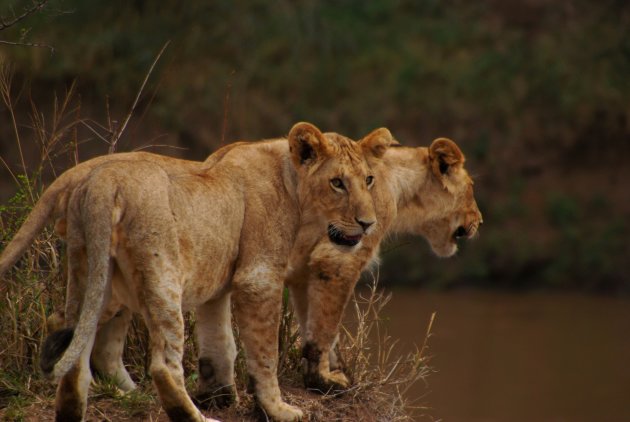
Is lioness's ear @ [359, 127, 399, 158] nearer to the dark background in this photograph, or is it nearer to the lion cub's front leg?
the lion cub's front leg

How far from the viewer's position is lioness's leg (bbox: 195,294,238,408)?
527 cm

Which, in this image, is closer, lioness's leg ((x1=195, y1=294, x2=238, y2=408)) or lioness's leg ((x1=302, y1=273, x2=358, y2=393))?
lioness's leg ((x1=195, y1=294, x2=238, y2=408))

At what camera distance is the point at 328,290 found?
5828 mm

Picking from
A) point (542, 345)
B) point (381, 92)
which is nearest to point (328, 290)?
point (542, 345)

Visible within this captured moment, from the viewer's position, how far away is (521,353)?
1281 cm

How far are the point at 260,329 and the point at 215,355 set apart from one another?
373 mm

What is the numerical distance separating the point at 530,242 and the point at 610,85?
2569 mm

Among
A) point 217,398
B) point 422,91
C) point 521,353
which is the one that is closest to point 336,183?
point 217,398

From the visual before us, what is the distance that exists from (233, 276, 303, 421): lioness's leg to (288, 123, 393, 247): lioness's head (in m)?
0.36

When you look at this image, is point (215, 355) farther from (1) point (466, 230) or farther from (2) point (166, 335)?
(1) point (466, 230)

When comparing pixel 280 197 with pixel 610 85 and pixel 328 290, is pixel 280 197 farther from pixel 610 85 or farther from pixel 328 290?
pixel 610 85

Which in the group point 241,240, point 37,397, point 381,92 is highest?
point 241,240

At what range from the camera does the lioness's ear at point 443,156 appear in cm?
646

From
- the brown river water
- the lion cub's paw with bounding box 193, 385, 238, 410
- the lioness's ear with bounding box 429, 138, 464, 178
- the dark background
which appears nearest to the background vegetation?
the dark background
